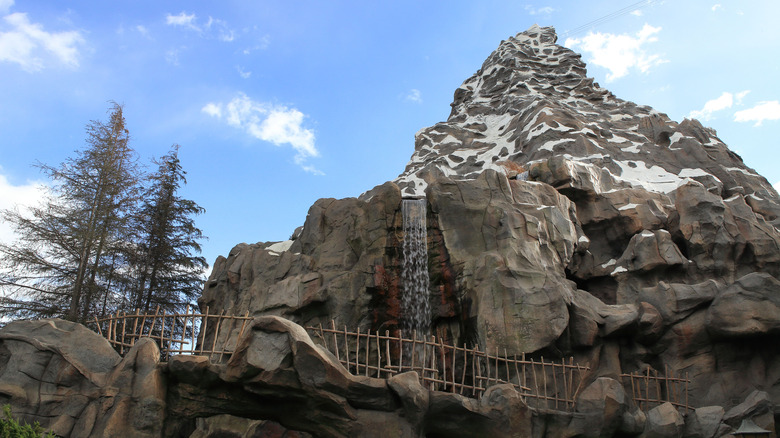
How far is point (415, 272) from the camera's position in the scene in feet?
49.2

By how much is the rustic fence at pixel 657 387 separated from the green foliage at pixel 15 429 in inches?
437

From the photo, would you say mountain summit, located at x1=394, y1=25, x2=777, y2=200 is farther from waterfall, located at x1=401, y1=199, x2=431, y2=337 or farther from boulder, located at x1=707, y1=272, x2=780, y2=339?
boulder, located at x1=707, y1=272, x2=780, y2=339

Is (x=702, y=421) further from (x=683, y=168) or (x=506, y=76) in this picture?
(x=506, y=76)

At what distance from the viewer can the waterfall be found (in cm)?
1457

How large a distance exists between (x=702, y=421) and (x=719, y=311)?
3.62 m

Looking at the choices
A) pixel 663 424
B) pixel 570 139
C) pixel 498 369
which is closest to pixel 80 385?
pixel 498 369

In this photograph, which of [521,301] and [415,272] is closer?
[521,301]

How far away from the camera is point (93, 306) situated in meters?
16.0

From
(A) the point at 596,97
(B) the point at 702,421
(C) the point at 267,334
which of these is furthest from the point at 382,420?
(A) the point at 596,97

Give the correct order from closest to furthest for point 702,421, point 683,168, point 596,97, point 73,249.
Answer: point 702,421 → point 73,249 → point 683,168 → point 596,97

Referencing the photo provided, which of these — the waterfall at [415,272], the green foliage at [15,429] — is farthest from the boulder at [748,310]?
the green foliage at [15,429]

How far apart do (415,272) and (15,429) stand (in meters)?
9.75

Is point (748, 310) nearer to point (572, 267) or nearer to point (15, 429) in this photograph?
point (572, 267)

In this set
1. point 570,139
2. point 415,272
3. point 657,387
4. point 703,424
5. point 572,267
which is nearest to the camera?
point 703,424
